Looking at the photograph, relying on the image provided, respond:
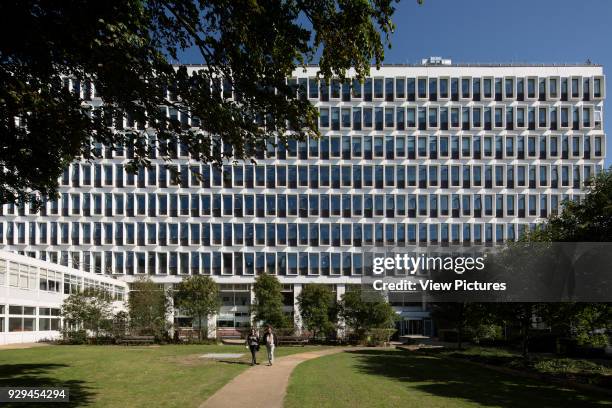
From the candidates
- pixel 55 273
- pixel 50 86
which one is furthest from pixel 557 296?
pixel 55 273

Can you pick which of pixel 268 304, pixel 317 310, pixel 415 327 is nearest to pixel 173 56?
pixel 317 310

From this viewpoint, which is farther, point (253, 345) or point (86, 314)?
point (86, 314)

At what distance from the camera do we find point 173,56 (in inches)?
508

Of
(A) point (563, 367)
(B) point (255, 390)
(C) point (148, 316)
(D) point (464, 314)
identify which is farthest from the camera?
(C) point (148, 316)

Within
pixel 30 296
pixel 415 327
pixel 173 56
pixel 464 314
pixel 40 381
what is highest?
pixel 173 56

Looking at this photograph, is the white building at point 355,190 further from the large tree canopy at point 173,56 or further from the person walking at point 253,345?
the large tree canopy at point 173,56

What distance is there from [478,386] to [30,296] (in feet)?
120

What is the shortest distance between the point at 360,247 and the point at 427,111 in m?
18.3

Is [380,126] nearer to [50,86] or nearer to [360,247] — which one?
[360,247]

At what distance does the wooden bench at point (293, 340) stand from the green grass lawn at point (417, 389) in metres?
17.6

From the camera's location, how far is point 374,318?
47.9 metres

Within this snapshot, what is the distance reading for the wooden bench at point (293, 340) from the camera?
1736 inches

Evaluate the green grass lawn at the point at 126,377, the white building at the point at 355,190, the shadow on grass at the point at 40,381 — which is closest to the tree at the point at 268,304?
the white building at the point at 355,190

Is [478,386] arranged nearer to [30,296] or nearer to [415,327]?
[30,296]
